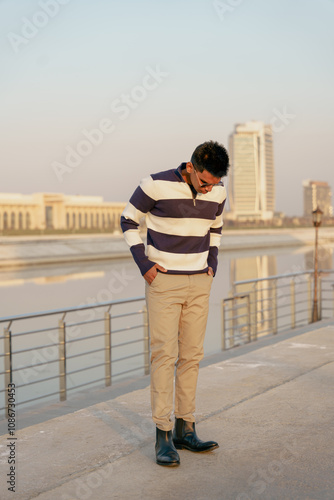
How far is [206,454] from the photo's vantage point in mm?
3229

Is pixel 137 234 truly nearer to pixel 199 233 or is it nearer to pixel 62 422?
pixel 199 233

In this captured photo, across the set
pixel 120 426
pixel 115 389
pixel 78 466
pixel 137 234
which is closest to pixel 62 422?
pixel 120 426

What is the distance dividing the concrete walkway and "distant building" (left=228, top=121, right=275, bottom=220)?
14035cm

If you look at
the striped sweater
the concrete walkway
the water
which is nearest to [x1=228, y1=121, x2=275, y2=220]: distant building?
the water

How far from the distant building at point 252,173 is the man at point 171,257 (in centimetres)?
14138

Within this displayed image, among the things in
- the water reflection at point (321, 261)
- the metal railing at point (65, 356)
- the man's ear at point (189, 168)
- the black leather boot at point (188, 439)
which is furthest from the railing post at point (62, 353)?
the water reflection at point (321, 261)

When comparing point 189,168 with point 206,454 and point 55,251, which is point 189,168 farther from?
point 55,251

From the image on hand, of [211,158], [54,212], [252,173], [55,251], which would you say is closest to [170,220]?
[211,158]

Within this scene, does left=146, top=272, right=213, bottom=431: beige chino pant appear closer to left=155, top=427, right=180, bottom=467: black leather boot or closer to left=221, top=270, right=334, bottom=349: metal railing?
left=155, top=427, right=180, bottom=467: black leather boot

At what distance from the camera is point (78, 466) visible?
3.05 m

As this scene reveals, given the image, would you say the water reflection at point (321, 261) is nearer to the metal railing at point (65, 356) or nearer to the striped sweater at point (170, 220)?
the metal railing at point (65, 356)

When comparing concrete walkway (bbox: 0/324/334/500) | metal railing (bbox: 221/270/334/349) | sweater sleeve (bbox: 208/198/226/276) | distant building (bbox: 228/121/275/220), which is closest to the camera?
concrete walkway (bbox: 0/324/334/500)

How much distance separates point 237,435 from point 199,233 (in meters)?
1.25

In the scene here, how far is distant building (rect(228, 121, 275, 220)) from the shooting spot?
508 ft
